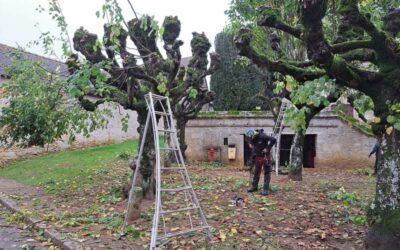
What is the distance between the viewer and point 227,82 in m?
24.3

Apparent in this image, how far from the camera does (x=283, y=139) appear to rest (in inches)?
717

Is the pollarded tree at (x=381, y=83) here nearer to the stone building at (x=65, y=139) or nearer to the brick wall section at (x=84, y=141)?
the brick wall section at (x=84, y=141)

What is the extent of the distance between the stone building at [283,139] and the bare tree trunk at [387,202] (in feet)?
39.9

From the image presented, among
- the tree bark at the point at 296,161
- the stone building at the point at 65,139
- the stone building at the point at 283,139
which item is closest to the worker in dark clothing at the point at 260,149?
the tree bark at the point at 296,161

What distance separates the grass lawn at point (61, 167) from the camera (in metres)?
12.9

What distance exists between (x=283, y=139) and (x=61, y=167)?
33.1 ft

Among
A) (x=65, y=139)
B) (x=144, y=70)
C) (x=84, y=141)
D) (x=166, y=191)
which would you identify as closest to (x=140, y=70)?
(x=144, y=70)

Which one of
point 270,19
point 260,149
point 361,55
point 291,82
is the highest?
point 270,19

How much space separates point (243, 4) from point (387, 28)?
32.5ft

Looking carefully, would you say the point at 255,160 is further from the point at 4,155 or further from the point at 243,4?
the point at 4,155

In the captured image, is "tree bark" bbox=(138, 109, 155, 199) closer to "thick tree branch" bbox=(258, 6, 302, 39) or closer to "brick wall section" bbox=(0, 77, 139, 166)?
"thick tree branch" bbox=(258, 6, 302, 39)

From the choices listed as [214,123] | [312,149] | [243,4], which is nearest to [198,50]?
[243,4]

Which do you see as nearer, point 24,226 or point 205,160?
point 24,226

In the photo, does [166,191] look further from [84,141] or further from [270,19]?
[84,141]
